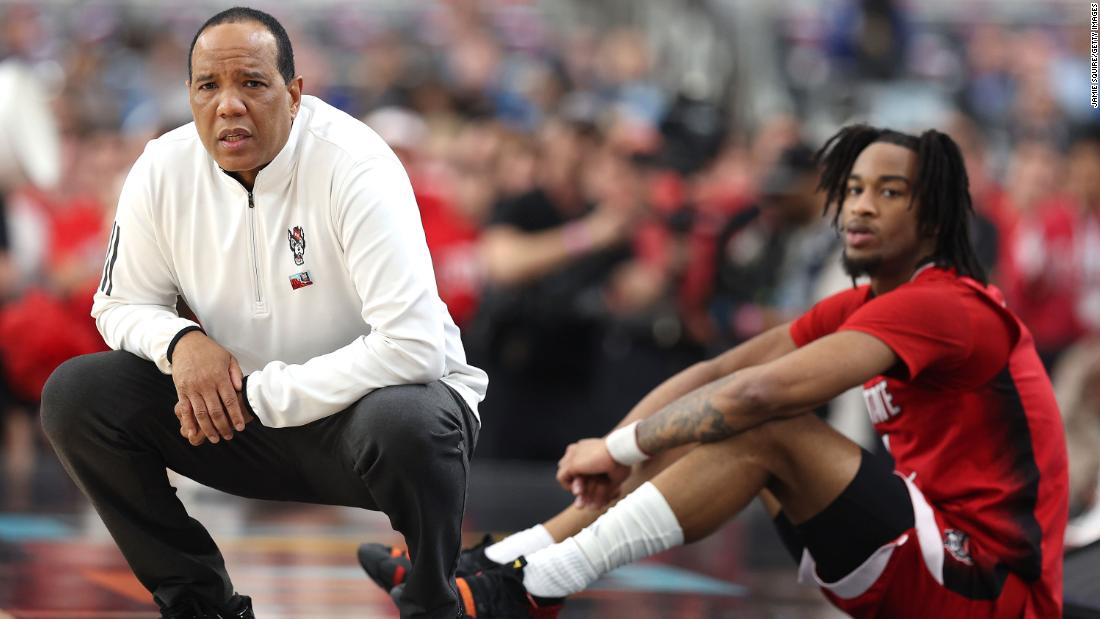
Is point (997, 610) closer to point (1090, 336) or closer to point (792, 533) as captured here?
point (792, 533)

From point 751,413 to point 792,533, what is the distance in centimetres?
54

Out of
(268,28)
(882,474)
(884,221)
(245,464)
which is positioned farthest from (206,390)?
(884,221)

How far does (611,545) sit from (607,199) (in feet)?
16.3

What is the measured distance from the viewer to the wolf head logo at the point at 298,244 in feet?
12.1

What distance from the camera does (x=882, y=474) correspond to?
389cm

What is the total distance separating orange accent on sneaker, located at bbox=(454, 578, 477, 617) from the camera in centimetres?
384

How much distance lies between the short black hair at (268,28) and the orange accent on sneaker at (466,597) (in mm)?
1309

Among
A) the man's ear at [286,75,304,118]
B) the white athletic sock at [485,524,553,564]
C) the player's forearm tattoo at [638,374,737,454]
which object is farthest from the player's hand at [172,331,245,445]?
the player's forearm tattoo at [638,374,737,454]

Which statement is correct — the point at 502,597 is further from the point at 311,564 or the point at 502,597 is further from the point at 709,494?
the point at 311,564

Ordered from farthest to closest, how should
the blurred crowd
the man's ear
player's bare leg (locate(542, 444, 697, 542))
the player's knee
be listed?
the blurred crowd, player's bare leg (locate(542, 444, 697, 542)), the player's knee, the man's ear

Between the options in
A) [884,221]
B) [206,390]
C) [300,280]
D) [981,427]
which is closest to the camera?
[206,390]

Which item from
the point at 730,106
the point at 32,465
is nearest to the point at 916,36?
the point at 730,106

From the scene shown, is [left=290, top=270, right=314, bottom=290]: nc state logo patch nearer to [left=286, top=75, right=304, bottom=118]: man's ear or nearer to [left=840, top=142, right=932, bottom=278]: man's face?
[left=286, top=75, right=304, bottom=118]: man's ear

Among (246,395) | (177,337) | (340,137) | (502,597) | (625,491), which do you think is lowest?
(502,597)
